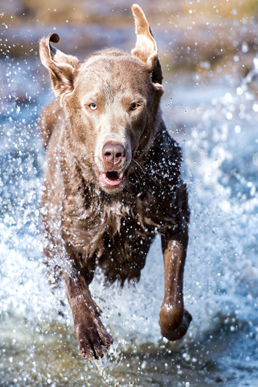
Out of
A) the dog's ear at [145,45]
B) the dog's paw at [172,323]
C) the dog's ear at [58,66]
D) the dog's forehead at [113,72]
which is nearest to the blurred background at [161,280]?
the dog's paw at [172,323]

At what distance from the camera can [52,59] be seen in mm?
3977

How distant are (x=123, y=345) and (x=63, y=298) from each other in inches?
27.4

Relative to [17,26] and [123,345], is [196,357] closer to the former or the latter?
[123,345]

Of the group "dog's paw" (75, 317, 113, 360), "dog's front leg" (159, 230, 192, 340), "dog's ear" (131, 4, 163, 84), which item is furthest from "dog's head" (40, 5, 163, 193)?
"dog's paw" (75, 317, 113, 360)

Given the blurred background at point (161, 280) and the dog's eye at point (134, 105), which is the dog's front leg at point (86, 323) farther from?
the dog's eye at point (134, 105)

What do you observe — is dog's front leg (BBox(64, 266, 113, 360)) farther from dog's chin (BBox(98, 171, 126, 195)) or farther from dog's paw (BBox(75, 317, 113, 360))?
dog's chin (BBox(98, 171, 126, 195))

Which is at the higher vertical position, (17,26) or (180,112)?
(17,26)

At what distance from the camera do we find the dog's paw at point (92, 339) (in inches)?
136

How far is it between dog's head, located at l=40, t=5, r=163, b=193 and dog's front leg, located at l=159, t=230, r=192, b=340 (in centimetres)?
71

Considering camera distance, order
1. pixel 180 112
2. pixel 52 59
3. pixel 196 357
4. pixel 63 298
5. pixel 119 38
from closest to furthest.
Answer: pixel 52 59, pixel 196 357, pixel 63 298, pixel 180 112, pixel 119 38

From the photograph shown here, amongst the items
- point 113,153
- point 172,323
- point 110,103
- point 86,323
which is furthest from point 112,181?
point 172,323

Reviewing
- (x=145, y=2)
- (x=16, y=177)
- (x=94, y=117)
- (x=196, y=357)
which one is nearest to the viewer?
(x=94, y=117)

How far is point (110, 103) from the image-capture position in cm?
365

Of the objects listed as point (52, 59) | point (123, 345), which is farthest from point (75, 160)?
point (123, 345)
